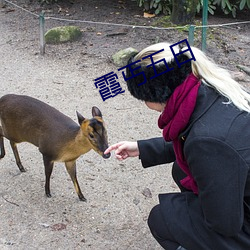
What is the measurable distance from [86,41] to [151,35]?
86cm

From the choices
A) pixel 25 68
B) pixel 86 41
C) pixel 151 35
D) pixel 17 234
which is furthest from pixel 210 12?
pixel 17 234

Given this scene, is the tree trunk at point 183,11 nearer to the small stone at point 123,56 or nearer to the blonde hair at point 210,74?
the small stone at point 123,56

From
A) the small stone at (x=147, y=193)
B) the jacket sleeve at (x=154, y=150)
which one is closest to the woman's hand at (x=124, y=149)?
the jacket sleeve at (x=154, y=150)

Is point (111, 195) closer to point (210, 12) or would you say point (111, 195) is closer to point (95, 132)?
point (95, 132)

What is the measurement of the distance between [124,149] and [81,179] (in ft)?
3.49

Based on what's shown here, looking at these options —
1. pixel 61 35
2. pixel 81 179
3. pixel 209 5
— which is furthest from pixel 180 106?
pixel 209 5

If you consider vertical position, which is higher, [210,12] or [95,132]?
[95,132]

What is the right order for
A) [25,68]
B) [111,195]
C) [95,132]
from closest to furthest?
[95,132], [111,195], [25,68]

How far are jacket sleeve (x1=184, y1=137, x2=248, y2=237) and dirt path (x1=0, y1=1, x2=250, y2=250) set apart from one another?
3.34 ft

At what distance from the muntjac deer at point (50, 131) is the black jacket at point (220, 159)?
0.99 metres

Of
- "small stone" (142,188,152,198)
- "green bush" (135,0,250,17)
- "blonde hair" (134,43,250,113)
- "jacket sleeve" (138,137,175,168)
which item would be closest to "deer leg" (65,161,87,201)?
"small stone" (142,188,152,198)

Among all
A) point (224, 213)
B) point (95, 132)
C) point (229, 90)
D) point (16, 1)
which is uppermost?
point (229, 90)

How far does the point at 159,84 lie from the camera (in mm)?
1939

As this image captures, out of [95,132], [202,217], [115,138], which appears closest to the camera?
[202,217]
